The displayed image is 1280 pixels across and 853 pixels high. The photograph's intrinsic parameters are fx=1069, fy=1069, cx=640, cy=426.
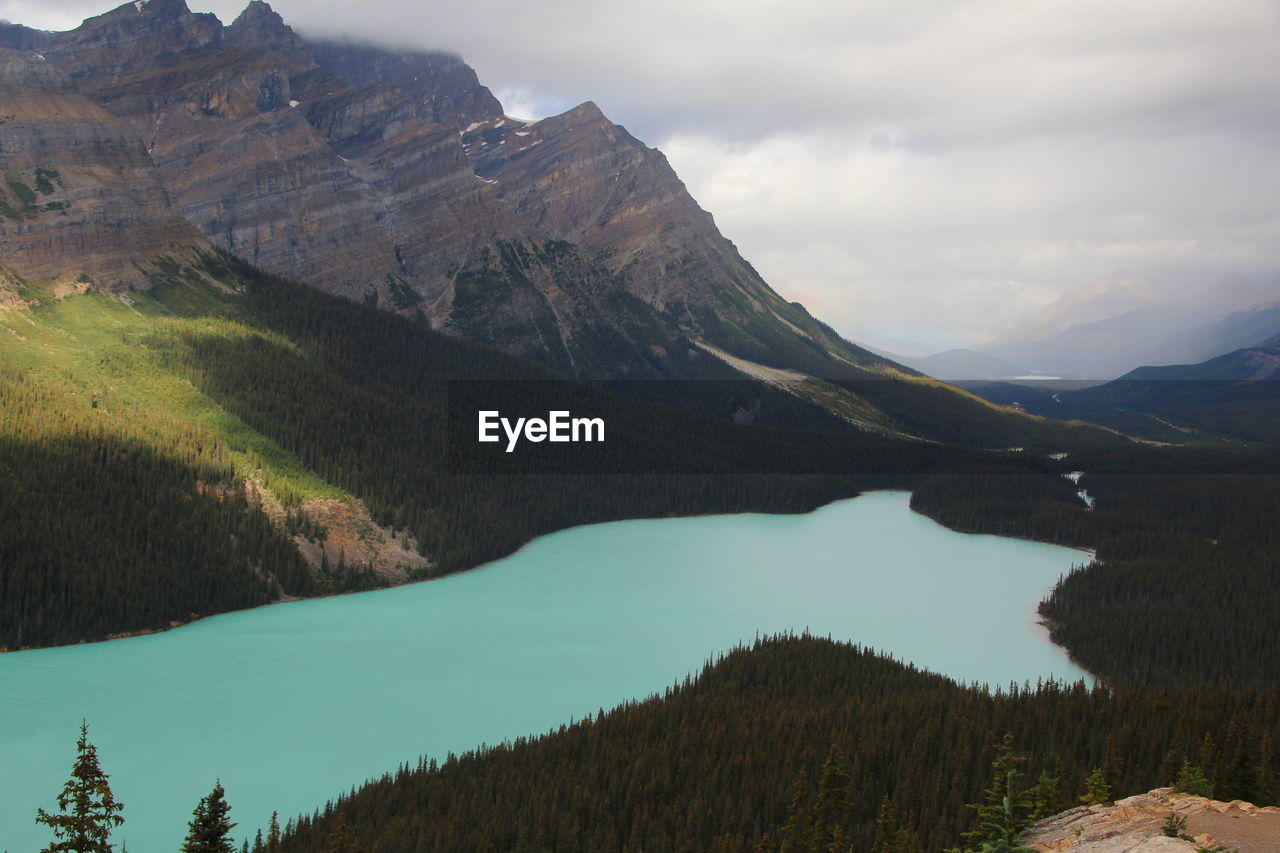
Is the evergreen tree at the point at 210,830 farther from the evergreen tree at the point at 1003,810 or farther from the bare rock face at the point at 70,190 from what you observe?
the bare rock face at the point at 70,190

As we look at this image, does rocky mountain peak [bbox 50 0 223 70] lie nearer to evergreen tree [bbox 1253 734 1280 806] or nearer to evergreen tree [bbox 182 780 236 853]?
evergreen tree [bbox 182 780 236 853]

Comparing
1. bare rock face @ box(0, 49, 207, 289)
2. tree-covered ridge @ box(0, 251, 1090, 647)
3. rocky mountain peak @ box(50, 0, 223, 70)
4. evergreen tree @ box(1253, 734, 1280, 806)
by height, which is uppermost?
rocky mountain peak @ box(50, 0, 223, 70)

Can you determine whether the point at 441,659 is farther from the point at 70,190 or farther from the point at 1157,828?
the point at 70,190

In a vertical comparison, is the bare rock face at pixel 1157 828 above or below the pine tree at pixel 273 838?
above

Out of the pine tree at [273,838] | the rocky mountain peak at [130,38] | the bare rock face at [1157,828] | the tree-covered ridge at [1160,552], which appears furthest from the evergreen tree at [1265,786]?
the rocky mountain peak at [130,38]

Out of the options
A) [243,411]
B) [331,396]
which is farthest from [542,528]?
[243,411]

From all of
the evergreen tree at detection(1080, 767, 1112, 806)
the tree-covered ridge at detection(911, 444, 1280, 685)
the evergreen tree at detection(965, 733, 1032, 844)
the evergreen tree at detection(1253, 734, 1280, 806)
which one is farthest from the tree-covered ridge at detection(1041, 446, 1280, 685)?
the evergreen tree at detection(1080, 767, 1112, 806)
